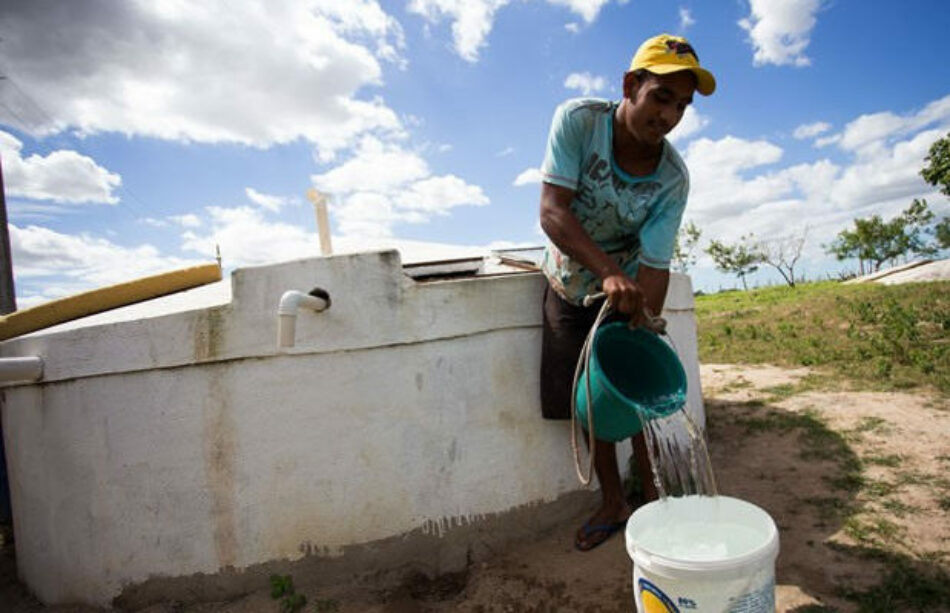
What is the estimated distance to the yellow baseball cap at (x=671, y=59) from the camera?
2066mm

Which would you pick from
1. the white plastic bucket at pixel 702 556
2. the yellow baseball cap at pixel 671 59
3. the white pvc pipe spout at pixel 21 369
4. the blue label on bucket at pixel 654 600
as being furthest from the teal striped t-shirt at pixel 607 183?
the white pvc pipe spout at pixel 21 369

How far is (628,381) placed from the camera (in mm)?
2543

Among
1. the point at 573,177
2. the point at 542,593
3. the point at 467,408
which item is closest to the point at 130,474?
the point at 467,408

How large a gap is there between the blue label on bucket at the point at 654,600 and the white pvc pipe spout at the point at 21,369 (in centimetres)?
325

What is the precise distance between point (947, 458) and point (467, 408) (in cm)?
317

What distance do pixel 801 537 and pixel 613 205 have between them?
6.39 ft

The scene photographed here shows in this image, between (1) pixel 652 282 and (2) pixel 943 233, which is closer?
(1) pixel 652 282

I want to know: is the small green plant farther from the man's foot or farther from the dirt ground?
the man's foot

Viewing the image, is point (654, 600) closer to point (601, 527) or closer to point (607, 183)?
point (601, 527)

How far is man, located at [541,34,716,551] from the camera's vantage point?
84.3 inches

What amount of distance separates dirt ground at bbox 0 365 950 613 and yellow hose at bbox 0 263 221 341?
5.63 ft

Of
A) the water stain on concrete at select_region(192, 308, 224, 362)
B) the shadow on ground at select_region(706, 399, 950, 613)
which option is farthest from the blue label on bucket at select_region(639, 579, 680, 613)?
the water stain on concrete at select_region(192, 308, 224, 362)

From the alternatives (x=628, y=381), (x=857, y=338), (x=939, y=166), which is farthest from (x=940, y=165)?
(x=628, y=381)

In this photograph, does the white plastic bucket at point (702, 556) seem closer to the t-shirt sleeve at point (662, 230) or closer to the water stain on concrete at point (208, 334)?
the t-shirt sleeve at point (662, 230)
